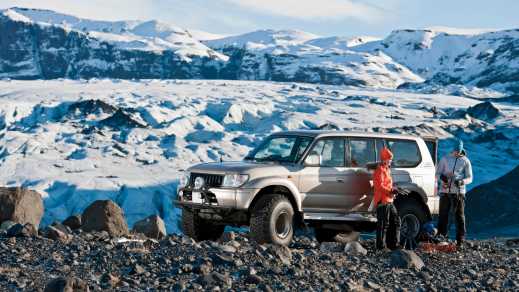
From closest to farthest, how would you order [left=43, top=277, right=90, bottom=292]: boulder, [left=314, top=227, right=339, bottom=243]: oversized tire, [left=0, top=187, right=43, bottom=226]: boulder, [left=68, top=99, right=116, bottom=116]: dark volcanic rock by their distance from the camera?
[left=43, top=277, right=90, bottom=292]: boulder, [left=314, top=227, right=339, bottom=243]: oversized tire, [left=0, top=187, right=43, bottom=226]: boulder, [left=68, top=99, right=116, bottom=116]: dark volcanic rock

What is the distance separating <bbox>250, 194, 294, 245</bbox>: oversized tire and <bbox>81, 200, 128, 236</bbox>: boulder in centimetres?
603

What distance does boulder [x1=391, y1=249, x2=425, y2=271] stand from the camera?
9883 millimetres

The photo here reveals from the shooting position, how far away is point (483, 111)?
18012 centimetres

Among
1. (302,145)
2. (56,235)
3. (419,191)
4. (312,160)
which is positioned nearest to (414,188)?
(419,191)

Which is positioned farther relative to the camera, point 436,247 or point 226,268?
point 436,247

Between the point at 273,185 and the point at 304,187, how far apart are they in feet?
1.84

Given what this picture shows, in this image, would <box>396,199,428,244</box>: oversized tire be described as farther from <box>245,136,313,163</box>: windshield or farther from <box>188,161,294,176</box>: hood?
<box>188,161,294,176</box>: hood

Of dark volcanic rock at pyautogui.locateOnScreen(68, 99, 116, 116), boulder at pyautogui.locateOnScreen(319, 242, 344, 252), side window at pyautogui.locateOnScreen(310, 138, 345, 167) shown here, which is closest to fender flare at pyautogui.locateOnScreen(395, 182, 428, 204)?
side window at pyautogui.locateOnScreen(310, 138, 345, 167)

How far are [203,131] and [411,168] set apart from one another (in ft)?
423

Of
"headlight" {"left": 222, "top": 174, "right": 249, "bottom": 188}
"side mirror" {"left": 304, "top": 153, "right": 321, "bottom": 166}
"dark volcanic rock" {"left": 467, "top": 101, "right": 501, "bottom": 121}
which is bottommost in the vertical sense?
"dark volcanic rock" {"left": 467, "top": 101, "right": 501, "bottom": 121}

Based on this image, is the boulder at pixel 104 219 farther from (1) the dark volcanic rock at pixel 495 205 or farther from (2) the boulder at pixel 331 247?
(1) the dark volcanic rock at pixel 495 205

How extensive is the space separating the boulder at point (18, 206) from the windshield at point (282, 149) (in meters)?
7.10

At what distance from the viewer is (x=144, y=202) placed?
110 m

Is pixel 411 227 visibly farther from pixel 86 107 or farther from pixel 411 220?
pixel 86 107
